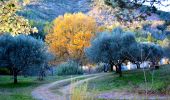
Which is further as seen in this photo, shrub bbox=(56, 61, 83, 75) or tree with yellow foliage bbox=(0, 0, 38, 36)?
shrub bbox=(56, 61, 83, 75)

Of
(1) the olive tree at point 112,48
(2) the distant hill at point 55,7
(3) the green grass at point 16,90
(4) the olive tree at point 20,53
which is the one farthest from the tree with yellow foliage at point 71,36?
(2) the distant hill at point 55,7

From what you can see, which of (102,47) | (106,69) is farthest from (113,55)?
(106,69)

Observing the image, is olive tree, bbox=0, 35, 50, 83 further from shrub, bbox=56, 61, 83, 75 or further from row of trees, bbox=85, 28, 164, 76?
shrub, bbox=56, 61, 83, 75

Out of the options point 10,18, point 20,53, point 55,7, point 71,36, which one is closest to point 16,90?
point 20,53

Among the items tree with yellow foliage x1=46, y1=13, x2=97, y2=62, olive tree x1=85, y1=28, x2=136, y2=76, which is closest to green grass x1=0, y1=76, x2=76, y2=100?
olive tree x1=85, y1=28, x2=136, y2=76

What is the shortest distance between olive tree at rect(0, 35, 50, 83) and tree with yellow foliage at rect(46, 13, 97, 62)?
2288cm

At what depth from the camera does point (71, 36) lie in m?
60.0

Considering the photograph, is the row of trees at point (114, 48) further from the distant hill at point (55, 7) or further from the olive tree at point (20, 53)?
the distant hill at point (55, 7)

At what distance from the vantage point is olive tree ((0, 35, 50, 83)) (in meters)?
34.3

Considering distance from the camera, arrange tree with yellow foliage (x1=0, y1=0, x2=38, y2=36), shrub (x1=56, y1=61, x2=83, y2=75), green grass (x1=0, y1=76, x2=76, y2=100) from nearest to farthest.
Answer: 1. tree with yellow foliage (x1=0, y1=0, x2=38, y2=36)
2. green grass (x1=0, y1=76, x2=76, y2=100)
3. shrub (x1=56, y1=61, x2=83, y2=75)

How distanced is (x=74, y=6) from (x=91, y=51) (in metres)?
111

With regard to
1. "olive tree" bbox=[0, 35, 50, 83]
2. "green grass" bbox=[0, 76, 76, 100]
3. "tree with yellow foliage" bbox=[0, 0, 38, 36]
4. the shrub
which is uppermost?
"tree with yellow foliage" bbox=[0, 0, 38, 36]

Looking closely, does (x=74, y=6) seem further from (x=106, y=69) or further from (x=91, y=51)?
(x=91, y=51)

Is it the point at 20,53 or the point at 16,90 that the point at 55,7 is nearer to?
the point at 20,53
